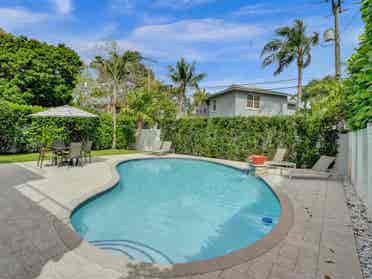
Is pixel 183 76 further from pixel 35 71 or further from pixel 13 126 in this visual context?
pixel 13 126

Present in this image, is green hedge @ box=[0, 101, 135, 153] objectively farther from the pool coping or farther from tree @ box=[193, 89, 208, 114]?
the pool coping

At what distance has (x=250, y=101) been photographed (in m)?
22.4

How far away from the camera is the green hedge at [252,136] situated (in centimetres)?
1077

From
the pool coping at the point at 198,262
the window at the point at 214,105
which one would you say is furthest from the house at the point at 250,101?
the pool coping at the point at 198,262

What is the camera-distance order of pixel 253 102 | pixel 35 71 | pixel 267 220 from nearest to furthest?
pixel 267 220, pixel 35 71, pixel 253 102

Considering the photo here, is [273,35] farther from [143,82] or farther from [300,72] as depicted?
[143,82]

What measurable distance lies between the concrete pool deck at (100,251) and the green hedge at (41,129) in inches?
349

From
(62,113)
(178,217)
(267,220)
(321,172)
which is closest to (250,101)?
(321,172)

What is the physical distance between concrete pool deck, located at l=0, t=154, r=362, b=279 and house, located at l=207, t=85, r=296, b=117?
1624 centimetres

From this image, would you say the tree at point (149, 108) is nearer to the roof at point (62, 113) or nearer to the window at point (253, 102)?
the window at point (253, 102)

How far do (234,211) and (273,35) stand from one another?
20.5 meters

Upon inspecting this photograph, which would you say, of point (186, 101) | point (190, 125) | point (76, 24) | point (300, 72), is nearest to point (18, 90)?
point (76, 24)

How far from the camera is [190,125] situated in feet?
54.2

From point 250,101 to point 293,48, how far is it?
20.3ft
